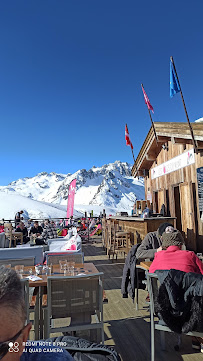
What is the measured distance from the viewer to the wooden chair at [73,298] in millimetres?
1993

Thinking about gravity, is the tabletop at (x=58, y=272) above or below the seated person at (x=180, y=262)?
below

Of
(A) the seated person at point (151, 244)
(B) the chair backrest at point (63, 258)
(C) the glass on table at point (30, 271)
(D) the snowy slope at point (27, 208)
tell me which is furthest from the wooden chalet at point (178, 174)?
(D) the snowy slope at point (27, 208)

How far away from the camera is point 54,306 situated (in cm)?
200

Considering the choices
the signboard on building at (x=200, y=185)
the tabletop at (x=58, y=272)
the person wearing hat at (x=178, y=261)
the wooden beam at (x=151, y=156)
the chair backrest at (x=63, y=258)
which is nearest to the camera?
the person wearing hat at (x=178, y=261)

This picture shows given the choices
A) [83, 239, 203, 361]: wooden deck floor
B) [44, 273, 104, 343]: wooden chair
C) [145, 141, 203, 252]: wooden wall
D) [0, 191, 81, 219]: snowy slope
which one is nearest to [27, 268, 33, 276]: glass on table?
[44, 273, 104, 343]: wooden chair

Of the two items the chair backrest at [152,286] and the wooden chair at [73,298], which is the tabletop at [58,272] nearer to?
the wooden chair at [73,298]

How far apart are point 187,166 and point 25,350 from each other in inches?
272

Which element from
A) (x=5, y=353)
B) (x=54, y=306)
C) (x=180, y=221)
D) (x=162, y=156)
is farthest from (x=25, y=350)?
(x=162, y=156)

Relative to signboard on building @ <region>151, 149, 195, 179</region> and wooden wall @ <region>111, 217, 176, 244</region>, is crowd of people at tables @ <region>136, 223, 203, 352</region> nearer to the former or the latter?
wooden wall @ <region>111, 217, 176, 244</region>

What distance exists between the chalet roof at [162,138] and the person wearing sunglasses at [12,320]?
17.9ft

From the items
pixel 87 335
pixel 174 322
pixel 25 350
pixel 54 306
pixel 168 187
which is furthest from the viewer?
pixel 168 187

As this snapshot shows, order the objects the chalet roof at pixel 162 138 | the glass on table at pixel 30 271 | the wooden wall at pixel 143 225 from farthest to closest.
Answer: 1. the wooden wall at pixel 143 225
2. the chalet roof at pixel 162 138
3. the glass on table at pixel 30 271

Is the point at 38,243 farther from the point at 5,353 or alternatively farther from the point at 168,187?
the point at 5,353

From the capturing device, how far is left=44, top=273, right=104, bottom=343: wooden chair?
1993mm
